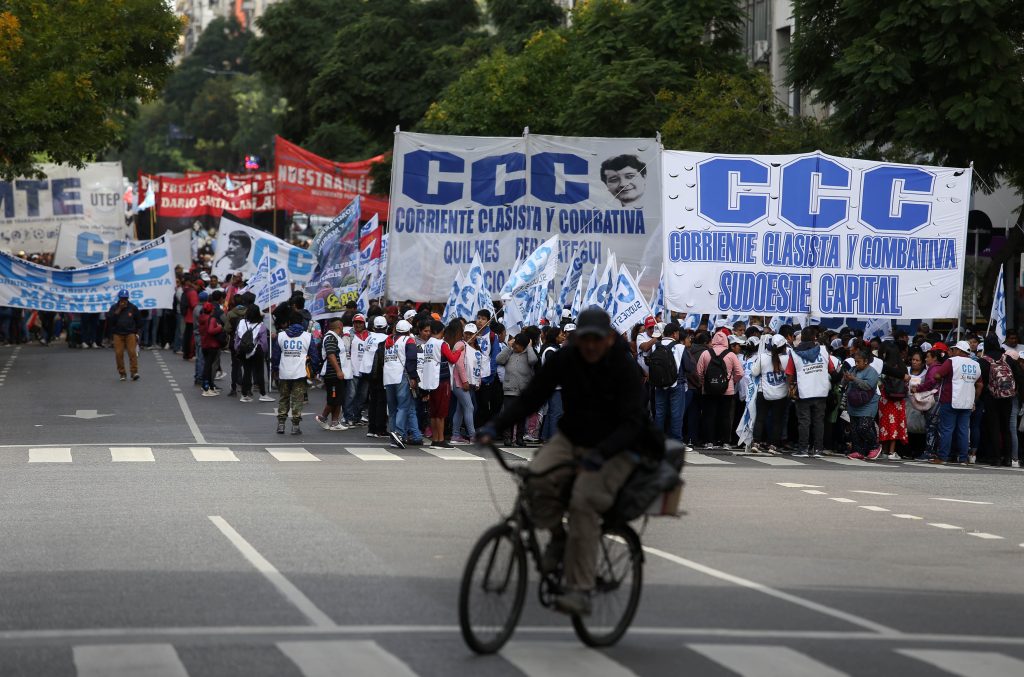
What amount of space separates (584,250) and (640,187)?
1.58 metres

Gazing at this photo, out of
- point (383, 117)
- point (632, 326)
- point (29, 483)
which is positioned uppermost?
point (383, 117)

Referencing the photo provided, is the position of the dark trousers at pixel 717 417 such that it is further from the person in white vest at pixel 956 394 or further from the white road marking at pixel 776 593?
the white road marking at pixel 776 593

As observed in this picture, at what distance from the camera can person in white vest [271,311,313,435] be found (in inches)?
941

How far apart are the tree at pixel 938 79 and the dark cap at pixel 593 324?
73.6 feet

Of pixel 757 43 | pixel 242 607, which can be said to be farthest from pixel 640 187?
pixel 757 43

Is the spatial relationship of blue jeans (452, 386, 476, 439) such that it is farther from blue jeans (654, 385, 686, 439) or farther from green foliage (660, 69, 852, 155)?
green foliage (660, 69, 852, 155)

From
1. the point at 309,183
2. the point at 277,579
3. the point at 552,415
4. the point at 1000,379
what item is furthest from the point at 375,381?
the point at 309,183

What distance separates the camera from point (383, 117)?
6669 centimetres

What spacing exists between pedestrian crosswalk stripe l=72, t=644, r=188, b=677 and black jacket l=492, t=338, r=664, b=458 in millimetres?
1944

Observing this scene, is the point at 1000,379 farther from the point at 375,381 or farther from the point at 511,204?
the point at 511,204

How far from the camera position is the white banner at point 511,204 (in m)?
28.9

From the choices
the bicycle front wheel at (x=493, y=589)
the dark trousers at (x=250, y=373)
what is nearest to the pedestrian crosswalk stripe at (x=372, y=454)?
the dark trousers at (x=250, y=373)

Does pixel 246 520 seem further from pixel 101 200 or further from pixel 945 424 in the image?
pixel 101 200

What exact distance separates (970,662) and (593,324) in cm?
249
